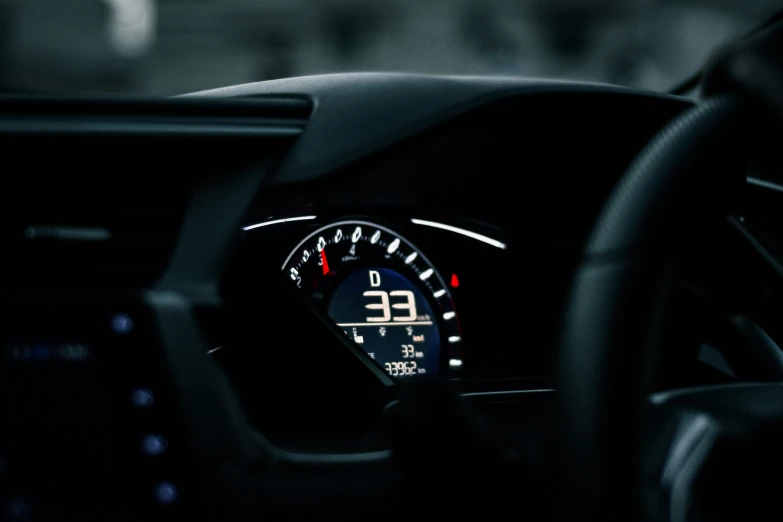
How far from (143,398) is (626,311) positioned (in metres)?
0.62

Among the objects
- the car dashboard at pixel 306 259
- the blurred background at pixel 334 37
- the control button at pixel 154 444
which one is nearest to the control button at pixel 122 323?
the car dashboard at pixel 306 259

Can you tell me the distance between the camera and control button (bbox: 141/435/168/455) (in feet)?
3.70

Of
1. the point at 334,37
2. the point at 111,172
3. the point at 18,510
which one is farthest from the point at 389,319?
the point at 334,37

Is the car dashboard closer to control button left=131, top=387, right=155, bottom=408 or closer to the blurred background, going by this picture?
control button left=131, top=387, right=155, bottom=408

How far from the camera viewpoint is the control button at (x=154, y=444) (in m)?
1.13

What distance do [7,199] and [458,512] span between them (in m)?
0.73

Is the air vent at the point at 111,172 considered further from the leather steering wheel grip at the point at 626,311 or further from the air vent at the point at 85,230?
the leather steering wheel grip at the point at 626,311

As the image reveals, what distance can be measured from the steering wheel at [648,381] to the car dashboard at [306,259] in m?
0.12

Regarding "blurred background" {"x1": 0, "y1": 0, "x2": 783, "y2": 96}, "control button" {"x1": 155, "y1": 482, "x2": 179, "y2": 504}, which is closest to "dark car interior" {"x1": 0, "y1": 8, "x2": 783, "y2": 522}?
"control button" {"x1": 155, "y1": 482, "x2": 179, "y2": 504}

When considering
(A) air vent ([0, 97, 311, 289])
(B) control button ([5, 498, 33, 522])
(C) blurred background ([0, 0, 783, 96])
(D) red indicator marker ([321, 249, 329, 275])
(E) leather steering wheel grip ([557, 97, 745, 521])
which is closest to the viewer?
(E) leather steering wheel grip ([557, 97, 745, 521])

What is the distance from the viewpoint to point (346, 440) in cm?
141

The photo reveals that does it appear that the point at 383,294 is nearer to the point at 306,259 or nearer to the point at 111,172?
the point at 306,259

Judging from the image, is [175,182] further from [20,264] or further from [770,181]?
[770,181]

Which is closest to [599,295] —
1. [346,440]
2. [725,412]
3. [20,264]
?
[725,412]
